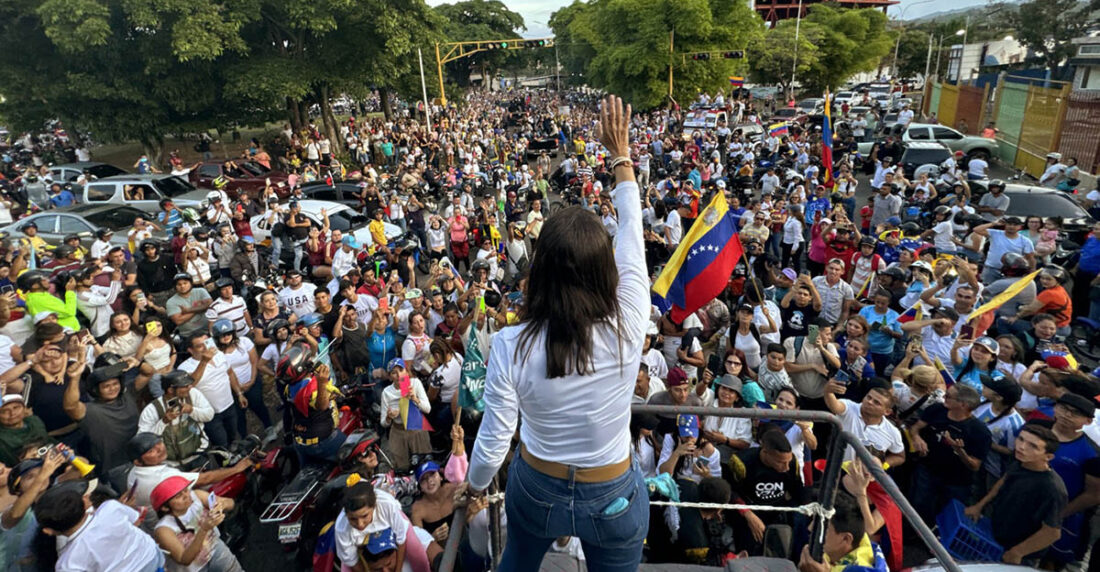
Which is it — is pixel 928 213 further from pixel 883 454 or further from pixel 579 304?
pixel 579 304

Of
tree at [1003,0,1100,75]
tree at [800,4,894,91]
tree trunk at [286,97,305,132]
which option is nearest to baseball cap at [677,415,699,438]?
tree trunk at [286,97,305,132]

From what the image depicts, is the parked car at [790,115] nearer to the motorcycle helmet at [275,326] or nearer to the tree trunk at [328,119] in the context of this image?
the tree trunk at [328,119]

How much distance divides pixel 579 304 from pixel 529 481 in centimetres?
57

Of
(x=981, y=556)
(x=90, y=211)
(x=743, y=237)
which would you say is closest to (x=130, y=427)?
(x=981, y=556)

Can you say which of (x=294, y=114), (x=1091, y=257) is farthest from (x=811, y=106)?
(x=1091, y=257)

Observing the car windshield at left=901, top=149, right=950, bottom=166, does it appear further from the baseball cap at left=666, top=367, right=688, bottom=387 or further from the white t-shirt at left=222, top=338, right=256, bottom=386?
the white t-shirt at left=222, top=338, right=256, bottom=386

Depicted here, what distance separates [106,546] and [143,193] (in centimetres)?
1525

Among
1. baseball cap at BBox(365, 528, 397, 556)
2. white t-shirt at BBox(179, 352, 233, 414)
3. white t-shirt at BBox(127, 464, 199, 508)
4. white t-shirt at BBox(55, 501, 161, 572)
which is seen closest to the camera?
white t-shirt at BBox(55, 501, 161, 572)

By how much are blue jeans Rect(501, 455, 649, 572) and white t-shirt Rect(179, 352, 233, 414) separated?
4930 mm

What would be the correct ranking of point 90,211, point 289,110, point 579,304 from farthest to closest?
point 289,110 < point 90,211 < point 579,304

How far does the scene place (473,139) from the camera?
24234 millimetres

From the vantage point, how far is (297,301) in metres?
7.50

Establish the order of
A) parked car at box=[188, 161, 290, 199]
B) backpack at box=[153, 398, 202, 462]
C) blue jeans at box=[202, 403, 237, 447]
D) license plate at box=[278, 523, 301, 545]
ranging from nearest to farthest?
license plate at box=[278, 523, 301, 545] → backpack at box=[153, 398, 202, 462] → blue jeans at box=[202, 403, 237, 447] → parked car at box=[188, 161, 290, 199]

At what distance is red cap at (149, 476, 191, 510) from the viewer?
12.5 ft
